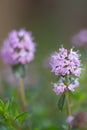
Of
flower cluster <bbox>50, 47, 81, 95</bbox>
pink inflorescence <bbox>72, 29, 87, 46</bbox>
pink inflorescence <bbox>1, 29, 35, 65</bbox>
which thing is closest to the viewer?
flower cluster <bbox>50, 47, 81, 95</bbox>

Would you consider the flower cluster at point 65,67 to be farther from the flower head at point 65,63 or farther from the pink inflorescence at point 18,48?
the pink inflorescence at point 18,48

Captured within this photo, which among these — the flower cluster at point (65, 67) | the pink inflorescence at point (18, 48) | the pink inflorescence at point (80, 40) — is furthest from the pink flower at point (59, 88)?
the pink inflorescence at point (80, 40)

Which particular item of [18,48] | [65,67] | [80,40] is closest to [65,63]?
[65,67]

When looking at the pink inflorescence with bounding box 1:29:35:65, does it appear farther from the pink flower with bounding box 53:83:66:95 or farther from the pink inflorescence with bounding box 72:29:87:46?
the pink flower with bounding box 53:83:66:95

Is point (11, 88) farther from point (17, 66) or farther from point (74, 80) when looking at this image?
point (74, 80)

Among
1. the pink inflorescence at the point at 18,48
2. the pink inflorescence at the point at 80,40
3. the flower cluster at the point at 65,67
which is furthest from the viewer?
the pink inflorescence at the point at 80,40

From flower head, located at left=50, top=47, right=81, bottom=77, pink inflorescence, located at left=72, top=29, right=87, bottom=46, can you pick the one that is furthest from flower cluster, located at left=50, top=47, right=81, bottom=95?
pink inflorescence, located at left=72, top=29, right=87, bottom=46

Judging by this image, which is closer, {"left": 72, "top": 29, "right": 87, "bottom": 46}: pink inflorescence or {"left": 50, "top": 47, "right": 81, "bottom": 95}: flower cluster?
{"left": 50, "top": 47, "right": 81, "bottom": 95}: flower cluster

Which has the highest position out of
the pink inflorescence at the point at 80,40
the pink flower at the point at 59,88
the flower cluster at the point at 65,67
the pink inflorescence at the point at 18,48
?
the pink inflorescence at the point at 80,40
